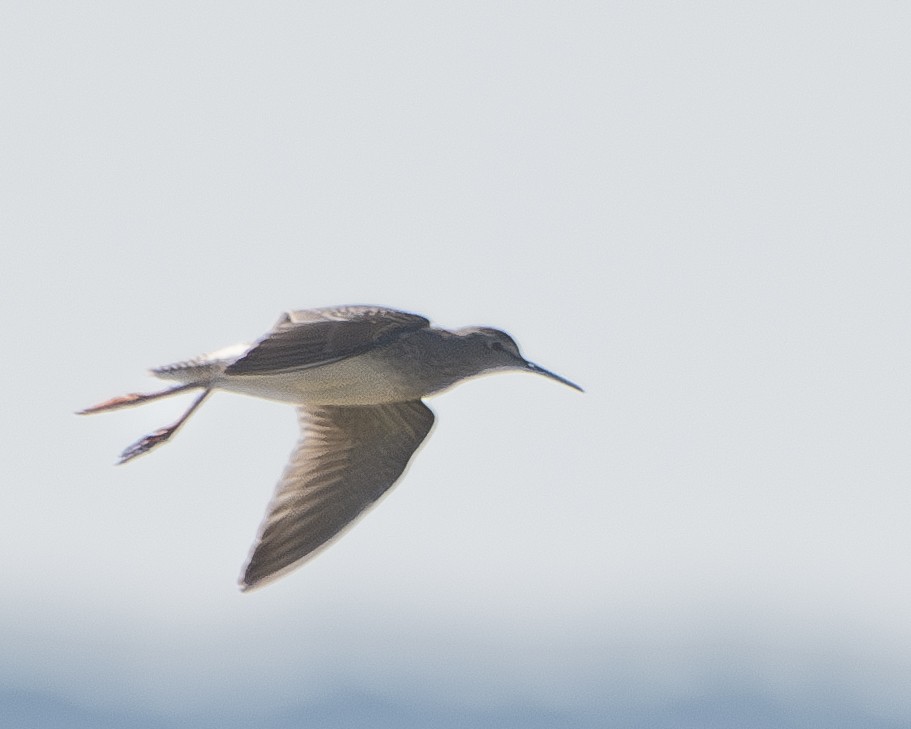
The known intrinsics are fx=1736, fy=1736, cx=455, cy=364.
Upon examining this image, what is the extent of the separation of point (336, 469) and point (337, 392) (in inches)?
23.9

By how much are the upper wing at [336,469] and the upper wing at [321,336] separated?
0.64 m

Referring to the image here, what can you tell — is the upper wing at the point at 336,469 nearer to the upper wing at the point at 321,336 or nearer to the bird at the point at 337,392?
the bird at the point at 337,392

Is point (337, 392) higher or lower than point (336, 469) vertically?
higher

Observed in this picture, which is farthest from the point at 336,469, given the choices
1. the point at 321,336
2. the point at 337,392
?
the point at 321,336

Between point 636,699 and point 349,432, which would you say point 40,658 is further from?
point 349,432

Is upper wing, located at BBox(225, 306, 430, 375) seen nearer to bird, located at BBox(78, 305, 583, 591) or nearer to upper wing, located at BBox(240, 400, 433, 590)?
bird, located at BBox(78, 305, 583, 591)

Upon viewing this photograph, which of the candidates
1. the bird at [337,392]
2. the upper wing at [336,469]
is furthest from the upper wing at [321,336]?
the upper wing at [336,469]

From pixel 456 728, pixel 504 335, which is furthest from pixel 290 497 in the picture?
pixel 456 728

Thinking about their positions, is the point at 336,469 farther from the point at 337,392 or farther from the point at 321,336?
the point at 321,336

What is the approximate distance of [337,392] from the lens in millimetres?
9617

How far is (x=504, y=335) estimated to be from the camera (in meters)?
10.2

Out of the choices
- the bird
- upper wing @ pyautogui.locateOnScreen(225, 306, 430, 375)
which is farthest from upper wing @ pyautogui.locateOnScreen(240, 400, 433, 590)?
upper wing @ pyautogui.locateOnScreen(225, 306, 430, 375)

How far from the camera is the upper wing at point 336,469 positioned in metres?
9.66

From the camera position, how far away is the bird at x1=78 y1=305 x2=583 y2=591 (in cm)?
927
